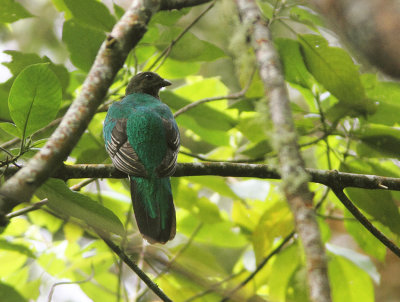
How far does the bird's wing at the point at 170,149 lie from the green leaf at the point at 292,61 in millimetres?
801

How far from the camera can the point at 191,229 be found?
3902mm

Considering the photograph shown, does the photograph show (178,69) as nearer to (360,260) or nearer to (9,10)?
(9,10)

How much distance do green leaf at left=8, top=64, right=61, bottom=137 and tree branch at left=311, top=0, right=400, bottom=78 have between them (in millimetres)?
1519

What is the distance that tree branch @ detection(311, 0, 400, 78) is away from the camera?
1097 mm

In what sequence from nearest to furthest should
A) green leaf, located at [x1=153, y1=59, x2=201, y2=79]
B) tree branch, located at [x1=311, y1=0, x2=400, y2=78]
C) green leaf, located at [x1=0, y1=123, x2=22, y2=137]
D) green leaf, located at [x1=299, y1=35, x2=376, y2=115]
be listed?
1. tree branch, located at [x1=311, y1=0, x2=400, y2=78]
2. green leaf, located at [x1=0, y1=123, x2=22, y2=137]
3. green leaf, located at [x1=299, y1=35, x2=376, y2=115]
4. green leaf, located at [x1=153, y1=59, x2=201, y2=79]

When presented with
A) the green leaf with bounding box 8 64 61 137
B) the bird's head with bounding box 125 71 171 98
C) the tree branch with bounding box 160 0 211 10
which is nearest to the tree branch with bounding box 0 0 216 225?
the tree branch with bounding box 160 0 211 10

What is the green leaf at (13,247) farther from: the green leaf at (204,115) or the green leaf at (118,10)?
the green leaf at (118,10)

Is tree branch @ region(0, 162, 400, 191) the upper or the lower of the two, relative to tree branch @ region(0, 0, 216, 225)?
lower

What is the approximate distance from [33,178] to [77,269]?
2.35m

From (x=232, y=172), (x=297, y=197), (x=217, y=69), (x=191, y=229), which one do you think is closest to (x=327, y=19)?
(x=297, y=197)

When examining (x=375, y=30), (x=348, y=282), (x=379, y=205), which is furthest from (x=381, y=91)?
(x=375, y=30)

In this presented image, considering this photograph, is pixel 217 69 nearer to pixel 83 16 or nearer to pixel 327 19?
pixel 83 16

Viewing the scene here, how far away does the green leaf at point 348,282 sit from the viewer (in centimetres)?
326

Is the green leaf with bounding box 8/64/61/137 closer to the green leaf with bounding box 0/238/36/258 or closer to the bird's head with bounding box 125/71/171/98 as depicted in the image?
the green leaf with bounding box 0/238/36/258
